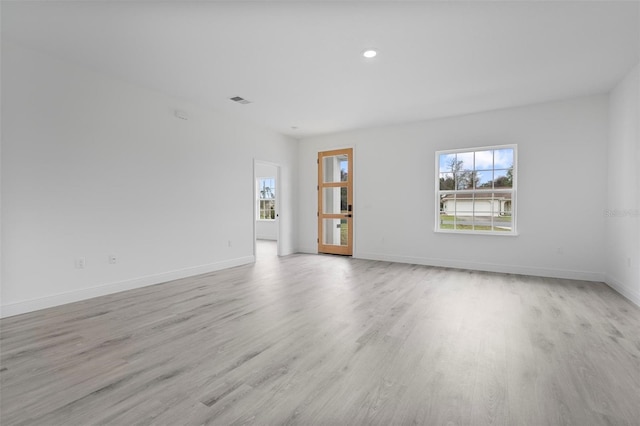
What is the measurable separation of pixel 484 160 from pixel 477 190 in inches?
21.9

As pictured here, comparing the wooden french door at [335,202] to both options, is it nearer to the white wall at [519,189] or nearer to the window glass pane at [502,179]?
the white wall at [519,189]

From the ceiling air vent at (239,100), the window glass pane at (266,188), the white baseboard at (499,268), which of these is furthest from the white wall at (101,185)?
the window glass pane at (266,188)

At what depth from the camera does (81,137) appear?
3.78m

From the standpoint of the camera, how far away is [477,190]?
18.4 ft

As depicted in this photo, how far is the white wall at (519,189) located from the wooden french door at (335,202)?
0.21 meters

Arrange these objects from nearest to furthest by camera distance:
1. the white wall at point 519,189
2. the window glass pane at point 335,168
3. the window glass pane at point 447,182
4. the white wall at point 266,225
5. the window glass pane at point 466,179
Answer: the white wall at point 519,189
the window glass pane at point 466,179
the window glass pane at point 447,182
the window glass pane at point 335,168
the white wall at point 266,225

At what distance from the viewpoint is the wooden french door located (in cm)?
703

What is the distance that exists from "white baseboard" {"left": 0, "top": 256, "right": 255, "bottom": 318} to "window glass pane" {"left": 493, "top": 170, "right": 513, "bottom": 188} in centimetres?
509

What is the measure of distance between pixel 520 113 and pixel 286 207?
16.3 feet

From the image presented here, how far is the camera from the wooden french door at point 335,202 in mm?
7031

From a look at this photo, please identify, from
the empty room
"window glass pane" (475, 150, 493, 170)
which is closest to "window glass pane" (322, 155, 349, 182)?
the empty room

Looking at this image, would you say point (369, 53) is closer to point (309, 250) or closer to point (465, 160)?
point (465, 160)

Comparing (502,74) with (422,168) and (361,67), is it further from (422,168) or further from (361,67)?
(422,168)

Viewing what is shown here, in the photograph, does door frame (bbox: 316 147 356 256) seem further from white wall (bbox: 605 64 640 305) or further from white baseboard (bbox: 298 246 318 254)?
white wall (bbox: 605 64 640 305)
